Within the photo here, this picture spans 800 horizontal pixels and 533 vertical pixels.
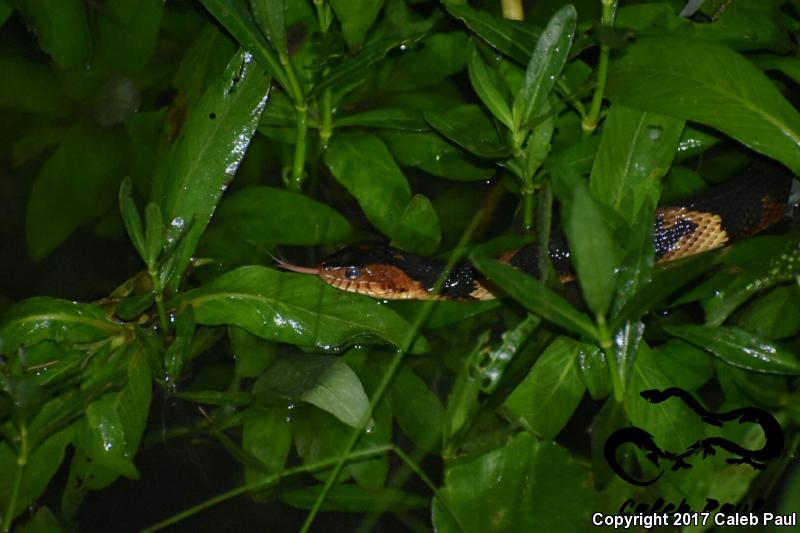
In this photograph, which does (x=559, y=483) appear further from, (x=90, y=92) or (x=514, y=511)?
(x=90, y=92)

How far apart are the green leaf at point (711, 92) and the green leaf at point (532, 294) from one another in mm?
758

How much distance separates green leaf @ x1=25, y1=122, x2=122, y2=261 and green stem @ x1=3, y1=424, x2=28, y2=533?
0.82 meters

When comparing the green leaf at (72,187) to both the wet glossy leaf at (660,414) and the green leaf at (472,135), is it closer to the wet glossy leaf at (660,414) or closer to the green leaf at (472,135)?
the green leaf at (472,135)

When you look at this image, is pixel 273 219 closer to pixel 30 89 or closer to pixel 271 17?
pixel 271 17

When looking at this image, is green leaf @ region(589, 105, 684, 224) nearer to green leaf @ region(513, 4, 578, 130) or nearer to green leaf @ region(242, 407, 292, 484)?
green leaf @ region(513, 4, 578, 130)

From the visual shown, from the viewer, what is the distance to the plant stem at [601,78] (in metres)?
2.31

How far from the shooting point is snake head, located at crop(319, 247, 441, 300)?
2.70 m

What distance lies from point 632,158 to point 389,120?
695mm

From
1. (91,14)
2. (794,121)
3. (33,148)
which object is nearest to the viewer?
(794,121)

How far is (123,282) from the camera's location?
8.89 ft

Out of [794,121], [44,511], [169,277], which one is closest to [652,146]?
[794,121]

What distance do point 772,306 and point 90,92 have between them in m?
2.08

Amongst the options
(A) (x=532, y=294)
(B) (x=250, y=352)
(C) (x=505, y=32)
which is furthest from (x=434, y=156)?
(A) (x=532, y=294)

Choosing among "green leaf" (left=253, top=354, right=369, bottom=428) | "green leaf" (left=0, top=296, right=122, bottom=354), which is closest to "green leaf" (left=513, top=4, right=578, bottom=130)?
"green leaf" (left=253, top=354, right=369, bottom=428)
